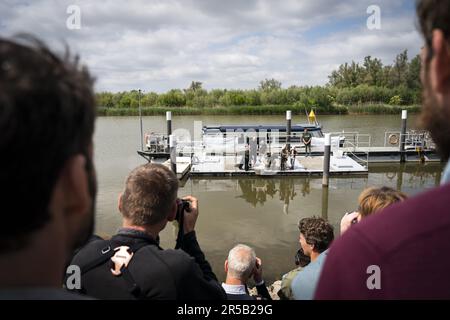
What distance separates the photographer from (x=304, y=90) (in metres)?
47.8

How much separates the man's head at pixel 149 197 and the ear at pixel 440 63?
49.9 inches

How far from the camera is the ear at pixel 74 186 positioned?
0.60 m

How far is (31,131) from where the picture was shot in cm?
52

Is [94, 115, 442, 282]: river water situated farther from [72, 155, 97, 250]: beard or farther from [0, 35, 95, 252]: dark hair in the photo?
[0, 35, 95, 252]: dark hair

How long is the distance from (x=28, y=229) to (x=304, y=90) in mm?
49821

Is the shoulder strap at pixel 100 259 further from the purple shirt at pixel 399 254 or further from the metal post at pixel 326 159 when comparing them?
the metal post at pixel 326 159

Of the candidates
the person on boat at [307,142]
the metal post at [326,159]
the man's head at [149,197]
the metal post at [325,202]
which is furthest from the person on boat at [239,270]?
the person on boat at [307,142]

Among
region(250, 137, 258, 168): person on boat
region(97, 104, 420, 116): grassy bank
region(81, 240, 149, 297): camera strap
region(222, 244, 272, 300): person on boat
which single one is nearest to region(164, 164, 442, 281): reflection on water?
region(250, 137, 258, 168): person on boat

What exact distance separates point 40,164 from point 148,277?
0.92 metres

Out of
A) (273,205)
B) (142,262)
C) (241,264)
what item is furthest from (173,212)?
(273,205)

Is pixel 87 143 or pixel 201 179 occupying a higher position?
pixel 87 143

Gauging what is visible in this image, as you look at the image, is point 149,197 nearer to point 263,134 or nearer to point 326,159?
point 326,159

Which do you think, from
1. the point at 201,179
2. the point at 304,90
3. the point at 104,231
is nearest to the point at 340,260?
the point at 104,231
